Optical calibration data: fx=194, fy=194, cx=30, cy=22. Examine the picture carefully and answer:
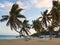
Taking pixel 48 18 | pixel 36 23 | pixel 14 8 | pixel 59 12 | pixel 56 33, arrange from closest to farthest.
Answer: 1. pixel 14 8
2. pixel 59 12
3. pixel 48 18
4. pixel 36 23
5. pixel 56 33

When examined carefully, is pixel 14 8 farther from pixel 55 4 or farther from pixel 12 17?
pixel 55 4

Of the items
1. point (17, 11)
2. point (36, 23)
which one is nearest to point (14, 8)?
point (17, 11)

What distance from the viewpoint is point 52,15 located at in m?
39.2

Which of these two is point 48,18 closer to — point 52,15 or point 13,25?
point 52,15

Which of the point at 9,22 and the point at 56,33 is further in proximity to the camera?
the point at 56,33

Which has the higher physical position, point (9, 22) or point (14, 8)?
point (14, 8)

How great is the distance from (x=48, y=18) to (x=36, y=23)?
11473mm

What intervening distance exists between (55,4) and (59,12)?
77.3 inches

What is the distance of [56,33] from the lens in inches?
2682

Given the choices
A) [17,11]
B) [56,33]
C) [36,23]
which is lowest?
[56,33]

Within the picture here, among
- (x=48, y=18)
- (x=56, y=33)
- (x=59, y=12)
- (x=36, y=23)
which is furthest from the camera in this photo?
(x=56, y=33)

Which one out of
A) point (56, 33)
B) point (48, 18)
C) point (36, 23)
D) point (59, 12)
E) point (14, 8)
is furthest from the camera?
point (56, 33)

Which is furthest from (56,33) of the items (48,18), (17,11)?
(17,11)

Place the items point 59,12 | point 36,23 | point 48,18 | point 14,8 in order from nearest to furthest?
1. point 14,8
2. point 59,12
3. point 48,18
4. point 36,23
